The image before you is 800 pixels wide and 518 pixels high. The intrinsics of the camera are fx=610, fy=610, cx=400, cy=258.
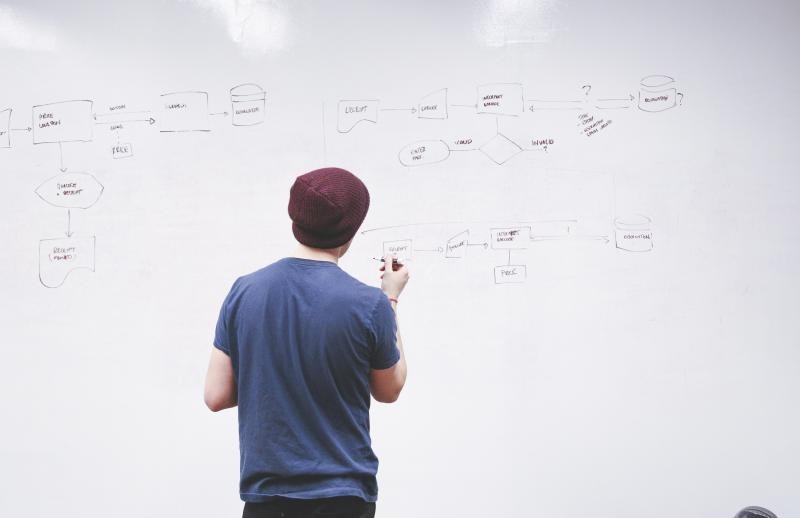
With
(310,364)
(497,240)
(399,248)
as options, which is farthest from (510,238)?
(310,364)

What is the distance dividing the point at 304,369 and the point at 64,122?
1.41 metres

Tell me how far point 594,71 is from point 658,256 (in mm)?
610

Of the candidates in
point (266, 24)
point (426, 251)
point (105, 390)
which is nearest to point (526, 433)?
point (426, 251)

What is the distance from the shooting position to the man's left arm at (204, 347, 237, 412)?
1103 millimetres

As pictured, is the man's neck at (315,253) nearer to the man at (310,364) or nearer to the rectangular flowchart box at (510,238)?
the man at (310,364)

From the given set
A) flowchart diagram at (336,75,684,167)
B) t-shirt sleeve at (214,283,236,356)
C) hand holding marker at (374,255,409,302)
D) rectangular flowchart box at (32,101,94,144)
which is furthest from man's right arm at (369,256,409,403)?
rectangular flowchart box at (32,101,94,144)

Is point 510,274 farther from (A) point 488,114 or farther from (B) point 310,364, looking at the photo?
(B) point 310,364

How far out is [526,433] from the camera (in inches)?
73.4

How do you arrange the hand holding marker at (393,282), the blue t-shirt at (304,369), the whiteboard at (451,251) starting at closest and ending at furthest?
the blue t-shirt at (304,369) → the hand holding marker at (393,282) → the whiteboard at (451,251)

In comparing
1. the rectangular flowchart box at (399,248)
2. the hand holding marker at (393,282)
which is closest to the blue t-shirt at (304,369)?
the hand holding marker at (393,282)

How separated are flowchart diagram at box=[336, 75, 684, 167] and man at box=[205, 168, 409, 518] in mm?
847

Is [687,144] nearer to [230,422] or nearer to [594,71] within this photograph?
[594,71]

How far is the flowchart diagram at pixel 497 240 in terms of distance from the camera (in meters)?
1.88

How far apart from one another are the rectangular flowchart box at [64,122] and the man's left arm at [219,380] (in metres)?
1.18
